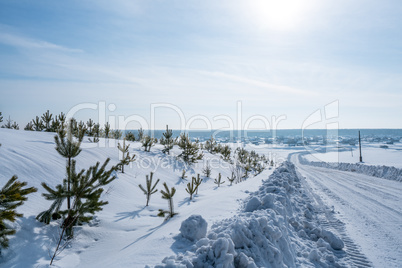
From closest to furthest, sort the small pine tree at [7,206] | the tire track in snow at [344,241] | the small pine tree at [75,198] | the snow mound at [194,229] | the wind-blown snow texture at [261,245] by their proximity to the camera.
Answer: the wind-blown snow texture at [261,245] < the small pine tree at [7,206] < the snow mound at [194,229] < the tire track in snow at [344,241] < the small pine tree at [75,198]

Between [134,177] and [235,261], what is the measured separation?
29.7ft

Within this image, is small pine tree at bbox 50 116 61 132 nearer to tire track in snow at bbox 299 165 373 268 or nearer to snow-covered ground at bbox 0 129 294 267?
snow-covered ground at bbox 0 129 294 267

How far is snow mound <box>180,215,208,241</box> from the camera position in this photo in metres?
3.53

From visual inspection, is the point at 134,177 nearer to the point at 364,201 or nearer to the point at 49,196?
the point at 49,196

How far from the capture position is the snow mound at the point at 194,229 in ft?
11.6

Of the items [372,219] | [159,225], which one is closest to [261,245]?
[159,225]

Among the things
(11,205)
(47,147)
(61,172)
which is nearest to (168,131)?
(47,147)

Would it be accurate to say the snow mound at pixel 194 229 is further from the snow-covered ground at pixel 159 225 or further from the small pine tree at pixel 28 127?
the small pine tree at pixel 28 127

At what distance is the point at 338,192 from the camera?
1134cm

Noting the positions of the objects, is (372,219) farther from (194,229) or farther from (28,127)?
(28,127)

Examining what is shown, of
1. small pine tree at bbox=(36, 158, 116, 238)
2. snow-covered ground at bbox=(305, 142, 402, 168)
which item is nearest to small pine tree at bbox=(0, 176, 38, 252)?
small pine tree at bbox=(36, 158, 116, 238)

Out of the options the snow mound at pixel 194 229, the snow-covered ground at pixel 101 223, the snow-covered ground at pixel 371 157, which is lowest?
the snow-covered ground at pixel 371 157

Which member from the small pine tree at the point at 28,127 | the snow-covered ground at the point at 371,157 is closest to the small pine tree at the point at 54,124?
the small pine tree at the point at 28,127

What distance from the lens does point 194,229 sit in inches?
139
